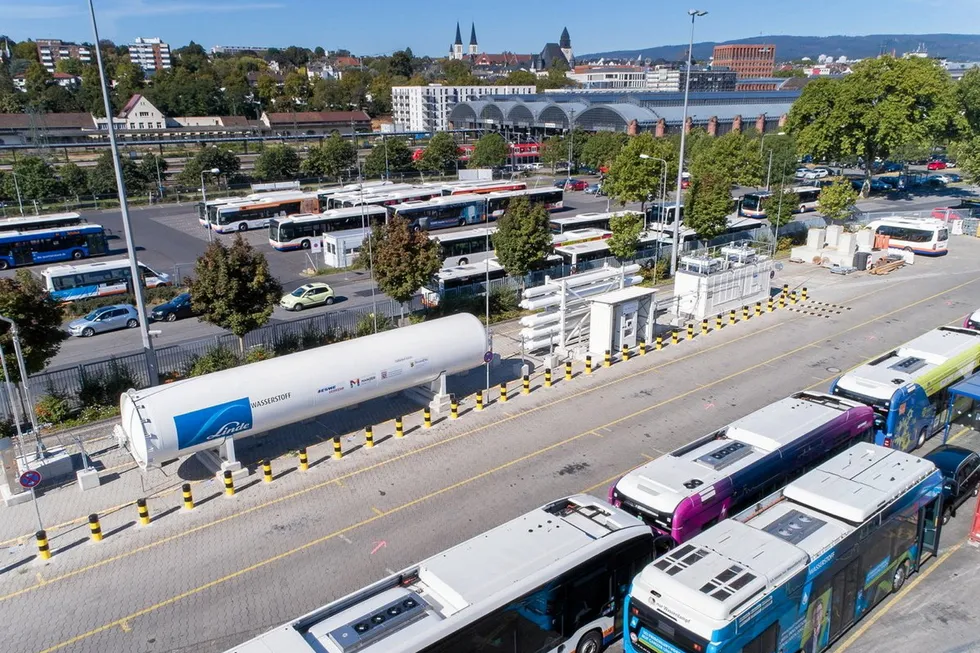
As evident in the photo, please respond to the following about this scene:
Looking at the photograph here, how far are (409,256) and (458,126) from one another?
327 ft

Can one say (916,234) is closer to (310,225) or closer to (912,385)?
(912,385)

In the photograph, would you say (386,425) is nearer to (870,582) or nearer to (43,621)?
(43,621)

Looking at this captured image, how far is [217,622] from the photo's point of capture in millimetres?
12539

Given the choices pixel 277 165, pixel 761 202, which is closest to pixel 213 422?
pixel 761 202

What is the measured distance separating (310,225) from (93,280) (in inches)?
552

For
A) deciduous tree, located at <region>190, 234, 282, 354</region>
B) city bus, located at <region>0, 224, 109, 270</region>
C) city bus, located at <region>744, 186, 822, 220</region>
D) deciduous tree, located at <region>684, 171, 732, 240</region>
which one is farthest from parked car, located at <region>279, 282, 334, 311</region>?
city bus, located at <region>744, 186, 822, 220</region>

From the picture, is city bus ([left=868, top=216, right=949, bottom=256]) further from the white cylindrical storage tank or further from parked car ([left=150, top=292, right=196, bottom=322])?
parked car ([left=150, top=292, right=196, bottom=322])

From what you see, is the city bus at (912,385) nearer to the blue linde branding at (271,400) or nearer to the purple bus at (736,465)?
the purple bus at (736,465)

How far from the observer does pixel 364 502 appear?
1648 centimetres

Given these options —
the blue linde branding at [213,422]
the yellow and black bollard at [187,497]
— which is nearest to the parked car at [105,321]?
the blue linde branding at [213,422]

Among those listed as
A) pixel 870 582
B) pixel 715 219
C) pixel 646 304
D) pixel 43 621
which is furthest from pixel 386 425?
pixel 715 219

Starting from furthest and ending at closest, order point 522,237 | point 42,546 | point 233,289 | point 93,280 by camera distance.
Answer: point 93,280 → point 522,237 → point 233,289 → point 42,546

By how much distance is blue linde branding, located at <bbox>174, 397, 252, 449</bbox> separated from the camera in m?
16.0

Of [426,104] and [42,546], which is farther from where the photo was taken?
[426,104]
